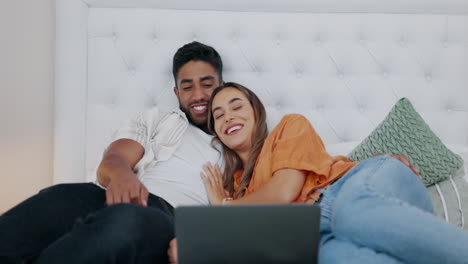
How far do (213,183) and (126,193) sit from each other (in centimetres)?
36

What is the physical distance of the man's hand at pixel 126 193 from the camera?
126 centimetres

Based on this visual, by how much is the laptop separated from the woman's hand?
60cm

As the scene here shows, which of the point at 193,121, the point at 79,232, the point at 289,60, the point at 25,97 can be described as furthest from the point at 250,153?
the point at 25,97

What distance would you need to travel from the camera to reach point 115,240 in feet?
3.19

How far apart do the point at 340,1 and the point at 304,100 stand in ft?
Answer: 1.49

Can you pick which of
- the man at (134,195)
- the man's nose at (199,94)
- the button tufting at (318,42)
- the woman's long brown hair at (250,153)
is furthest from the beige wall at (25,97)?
the button tufting at (318,42)

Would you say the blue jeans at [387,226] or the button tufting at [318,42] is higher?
the button tufting at [318,42]

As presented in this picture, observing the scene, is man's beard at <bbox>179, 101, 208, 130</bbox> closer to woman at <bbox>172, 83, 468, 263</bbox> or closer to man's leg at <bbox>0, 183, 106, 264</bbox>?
woman at <bbox>172, 83, 468, 263</bbox>

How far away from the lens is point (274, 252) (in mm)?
901

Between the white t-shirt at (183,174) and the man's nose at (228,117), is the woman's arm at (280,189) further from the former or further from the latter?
the man's nose at (228,117)

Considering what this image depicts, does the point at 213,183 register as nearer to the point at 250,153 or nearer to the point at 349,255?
the point at 250,153

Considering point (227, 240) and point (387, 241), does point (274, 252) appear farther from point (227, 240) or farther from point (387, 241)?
point (387, 241)

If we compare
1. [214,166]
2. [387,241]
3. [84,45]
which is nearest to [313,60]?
[214,166]

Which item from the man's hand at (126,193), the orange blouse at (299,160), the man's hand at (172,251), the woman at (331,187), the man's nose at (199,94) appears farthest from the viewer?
the man's nose at (199,94)
